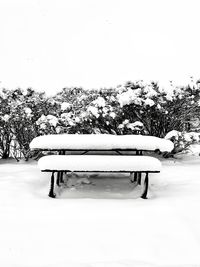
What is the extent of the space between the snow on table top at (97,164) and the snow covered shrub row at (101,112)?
2.63 meters

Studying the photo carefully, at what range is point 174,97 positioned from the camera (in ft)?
22.7

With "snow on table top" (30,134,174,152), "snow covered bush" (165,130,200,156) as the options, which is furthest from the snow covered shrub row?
"snow on table top" (30,134,174,152)

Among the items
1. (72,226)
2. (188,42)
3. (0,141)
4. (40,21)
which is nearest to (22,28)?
(40,21)

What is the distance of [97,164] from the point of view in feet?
14.1

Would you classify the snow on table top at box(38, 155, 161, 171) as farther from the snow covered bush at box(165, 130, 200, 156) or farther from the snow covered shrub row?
the snow covered shrub row

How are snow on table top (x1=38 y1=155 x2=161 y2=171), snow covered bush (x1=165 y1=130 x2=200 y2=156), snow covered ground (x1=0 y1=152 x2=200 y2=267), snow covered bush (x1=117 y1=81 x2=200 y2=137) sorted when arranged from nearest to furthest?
snow covered ground (x1=0 y1=152 x2=200 y2=267) → snow on table top (x1=38 y1=155 x2=161 y2=171) → snow covered bush (x1=165 y1=130 x2=200 y2=156) → snow covered bush (x1=117 y1=81 x2=200 y2=137)

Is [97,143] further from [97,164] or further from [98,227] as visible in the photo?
[98,227]

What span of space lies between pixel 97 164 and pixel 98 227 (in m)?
1.05

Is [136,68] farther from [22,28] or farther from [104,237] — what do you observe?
[104,237]

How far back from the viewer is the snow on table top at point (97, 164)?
4.27m

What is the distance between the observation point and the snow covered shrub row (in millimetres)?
7012

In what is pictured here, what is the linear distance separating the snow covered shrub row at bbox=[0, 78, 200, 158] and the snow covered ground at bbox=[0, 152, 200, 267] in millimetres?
2383

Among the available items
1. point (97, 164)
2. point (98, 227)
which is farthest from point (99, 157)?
point (98, 227)

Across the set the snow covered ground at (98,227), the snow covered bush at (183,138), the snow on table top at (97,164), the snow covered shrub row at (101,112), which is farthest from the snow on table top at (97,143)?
the snow covered shrub row at (101,112)
